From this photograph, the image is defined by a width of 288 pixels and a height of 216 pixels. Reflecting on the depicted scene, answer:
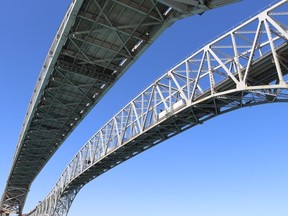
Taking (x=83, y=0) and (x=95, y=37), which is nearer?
(x=83, y=0)

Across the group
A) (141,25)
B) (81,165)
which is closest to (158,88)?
(141,25)

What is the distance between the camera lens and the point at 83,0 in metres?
17.1

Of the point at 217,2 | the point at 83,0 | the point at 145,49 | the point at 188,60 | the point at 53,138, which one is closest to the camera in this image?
the point at 217,2

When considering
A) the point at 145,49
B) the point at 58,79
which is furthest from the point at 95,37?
the point at 58,79

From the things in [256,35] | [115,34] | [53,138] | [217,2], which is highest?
[53,138]

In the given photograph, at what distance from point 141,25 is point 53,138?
30.0 meters

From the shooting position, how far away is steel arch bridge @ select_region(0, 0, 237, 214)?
713 inches

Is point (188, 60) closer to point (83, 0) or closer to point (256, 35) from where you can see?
point (256, 35)

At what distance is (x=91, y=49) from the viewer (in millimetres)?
23250

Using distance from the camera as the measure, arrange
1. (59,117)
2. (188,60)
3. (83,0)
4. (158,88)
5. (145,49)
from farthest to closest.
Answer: (59,117) → (158,88) → (188,60) → (145,49) → (83,0)

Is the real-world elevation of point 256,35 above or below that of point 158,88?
below

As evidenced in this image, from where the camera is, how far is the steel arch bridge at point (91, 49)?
18109mm

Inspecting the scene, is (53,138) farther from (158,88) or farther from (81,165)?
(158,88)

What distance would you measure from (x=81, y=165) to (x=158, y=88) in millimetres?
26908
